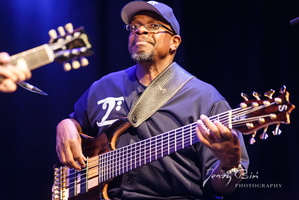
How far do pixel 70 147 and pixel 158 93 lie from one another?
75cm

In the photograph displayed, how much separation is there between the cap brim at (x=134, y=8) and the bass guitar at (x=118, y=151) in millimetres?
955

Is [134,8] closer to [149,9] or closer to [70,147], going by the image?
[149,9]

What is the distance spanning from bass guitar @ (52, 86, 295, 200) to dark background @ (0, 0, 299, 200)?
108 cm

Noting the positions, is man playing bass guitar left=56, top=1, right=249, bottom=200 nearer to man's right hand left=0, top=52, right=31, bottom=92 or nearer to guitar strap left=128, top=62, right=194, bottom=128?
guitar strap left=128, top=62, right=194, bottom=128

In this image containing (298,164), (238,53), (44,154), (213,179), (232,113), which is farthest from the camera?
(44,154)

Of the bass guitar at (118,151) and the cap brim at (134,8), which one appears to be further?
the cap brim at (134,8)

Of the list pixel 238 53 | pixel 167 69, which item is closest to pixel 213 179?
pixel 167 69

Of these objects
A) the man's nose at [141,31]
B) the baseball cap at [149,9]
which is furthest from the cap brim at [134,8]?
the man's nose at [141,31]

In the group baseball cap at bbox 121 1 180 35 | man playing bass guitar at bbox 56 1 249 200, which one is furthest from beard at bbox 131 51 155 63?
baseball cap at bbox 121 1 180 35

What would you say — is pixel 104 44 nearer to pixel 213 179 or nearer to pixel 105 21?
pixel 105 21

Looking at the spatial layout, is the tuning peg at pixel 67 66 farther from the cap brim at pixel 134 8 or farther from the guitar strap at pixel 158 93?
the cap brim at pixel 134 8

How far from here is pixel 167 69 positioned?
3529 mm

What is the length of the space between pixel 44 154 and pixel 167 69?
1.73 m

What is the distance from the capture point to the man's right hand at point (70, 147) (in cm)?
332
